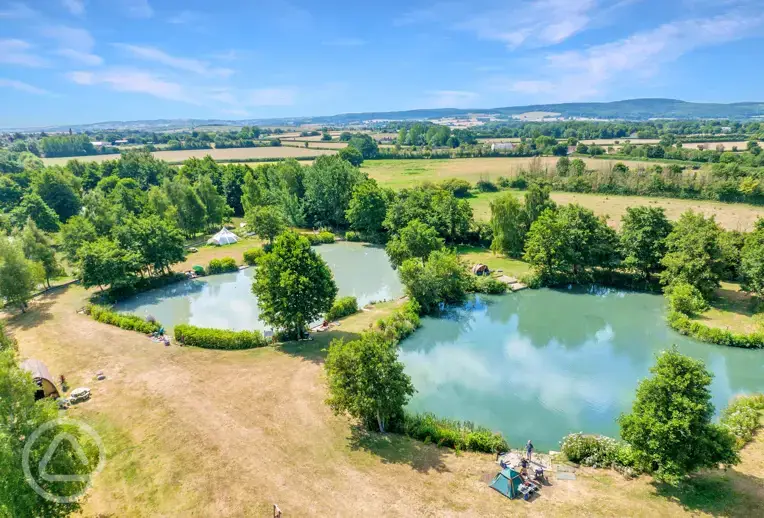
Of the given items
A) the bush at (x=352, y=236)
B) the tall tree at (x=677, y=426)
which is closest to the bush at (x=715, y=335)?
the tall tree at (x=677, y=426)

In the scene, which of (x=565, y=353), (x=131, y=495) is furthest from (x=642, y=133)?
(x=131, y=495)

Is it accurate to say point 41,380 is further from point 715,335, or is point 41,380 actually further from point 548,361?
point 715,335

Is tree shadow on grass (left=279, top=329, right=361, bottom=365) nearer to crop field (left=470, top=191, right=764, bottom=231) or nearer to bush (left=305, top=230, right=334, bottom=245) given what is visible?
bush (left=305, top=230, right=334, bottom=245)

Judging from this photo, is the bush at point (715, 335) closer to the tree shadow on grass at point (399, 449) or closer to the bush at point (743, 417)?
the bush at point (743, 417)

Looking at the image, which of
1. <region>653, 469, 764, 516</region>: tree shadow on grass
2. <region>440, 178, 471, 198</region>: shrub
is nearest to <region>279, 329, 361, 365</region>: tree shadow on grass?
<region>653, 469, 764, 516</region>: tree shadow on grass

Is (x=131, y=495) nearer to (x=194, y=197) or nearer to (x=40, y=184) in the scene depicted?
(x=194, y=197)

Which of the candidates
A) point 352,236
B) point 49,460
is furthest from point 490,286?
point 49,460
